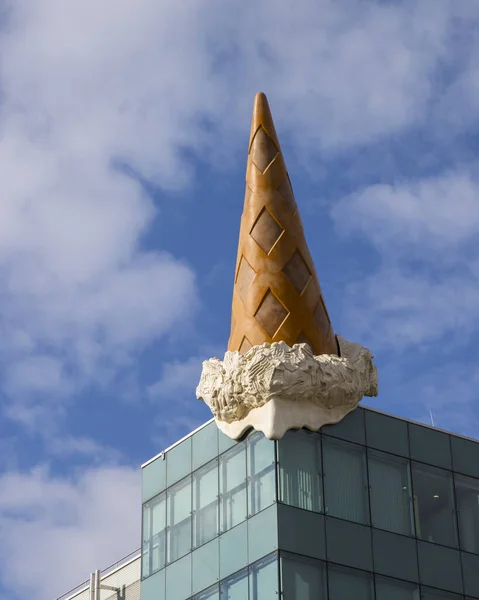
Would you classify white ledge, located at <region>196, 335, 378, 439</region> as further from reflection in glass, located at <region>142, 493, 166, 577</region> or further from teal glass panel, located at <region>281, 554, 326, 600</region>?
reflection in glass, located at <region>142, 493, 166, 577</region>

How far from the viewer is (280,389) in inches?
1666

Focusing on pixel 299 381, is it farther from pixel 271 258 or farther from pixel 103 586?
pixel 103 586

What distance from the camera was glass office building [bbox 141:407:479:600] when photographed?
136ft

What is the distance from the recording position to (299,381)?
140 ft

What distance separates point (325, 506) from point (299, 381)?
3595 millimetres

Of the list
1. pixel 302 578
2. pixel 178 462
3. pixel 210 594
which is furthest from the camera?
pixel 178 462

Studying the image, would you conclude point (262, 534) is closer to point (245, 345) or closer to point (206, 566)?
point (206, 566)

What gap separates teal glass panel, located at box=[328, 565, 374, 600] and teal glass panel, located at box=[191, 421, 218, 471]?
5.34m

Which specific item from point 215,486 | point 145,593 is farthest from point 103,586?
point 215,486

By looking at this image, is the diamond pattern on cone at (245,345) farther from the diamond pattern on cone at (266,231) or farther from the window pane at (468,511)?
the window pane at (468,511)

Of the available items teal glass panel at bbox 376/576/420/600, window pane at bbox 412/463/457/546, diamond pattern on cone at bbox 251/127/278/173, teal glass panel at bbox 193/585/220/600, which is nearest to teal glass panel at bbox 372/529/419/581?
teal glass panel at bbox 376/576/420/600

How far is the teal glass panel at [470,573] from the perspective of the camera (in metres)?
43.9

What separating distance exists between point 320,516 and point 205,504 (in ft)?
13.3

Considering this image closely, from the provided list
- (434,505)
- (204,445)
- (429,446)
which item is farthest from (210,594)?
(429,446)
